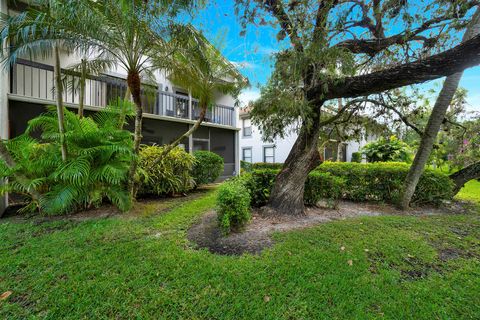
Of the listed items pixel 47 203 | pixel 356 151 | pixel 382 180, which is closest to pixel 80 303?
pixel 47 203

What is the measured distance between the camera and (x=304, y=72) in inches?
166

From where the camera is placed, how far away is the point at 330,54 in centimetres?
383

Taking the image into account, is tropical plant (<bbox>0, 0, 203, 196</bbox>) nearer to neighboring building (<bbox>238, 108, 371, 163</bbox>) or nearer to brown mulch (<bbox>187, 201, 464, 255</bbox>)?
brown mulch (<bbox>187, 201, 464, 255</bbox>)

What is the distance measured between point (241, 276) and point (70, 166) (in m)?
4.31

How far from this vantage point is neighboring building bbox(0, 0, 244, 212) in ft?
22.1

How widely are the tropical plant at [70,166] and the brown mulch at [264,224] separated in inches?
89.6

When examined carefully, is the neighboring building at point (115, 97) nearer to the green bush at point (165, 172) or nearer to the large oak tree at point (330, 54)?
the green bush at point (165, 172)

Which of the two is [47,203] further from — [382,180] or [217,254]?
[382,180]

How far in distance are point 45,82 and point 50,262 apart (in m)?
7.49

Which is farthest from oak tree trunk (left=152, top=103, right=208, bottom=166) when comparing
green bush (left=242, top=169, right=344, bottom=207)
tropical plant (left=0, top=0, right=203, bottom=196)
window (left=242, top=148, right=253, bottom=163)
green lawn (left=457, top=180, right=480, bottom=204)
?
window (left=242, top=148, right=253, bottom=163)

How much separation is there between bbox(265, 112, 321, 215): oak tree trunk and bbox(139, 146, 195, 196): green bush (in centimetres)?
385

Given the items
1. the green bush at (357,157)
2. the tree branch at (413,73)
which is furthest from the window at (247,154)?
the tree branch at (413,73)

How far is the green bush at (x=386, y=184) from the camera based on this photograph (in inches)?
251

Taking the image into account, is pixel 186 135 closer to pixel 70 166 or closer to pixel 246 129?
pixel 70 166
